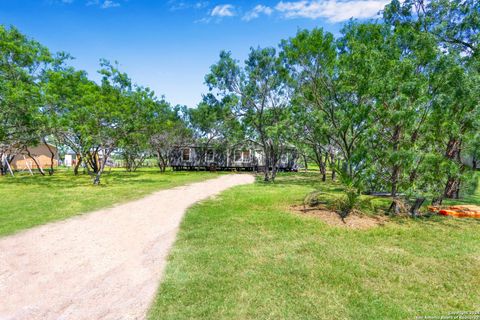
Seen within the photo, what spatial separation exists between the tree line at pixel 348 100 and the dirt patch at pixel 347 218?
0.79 m

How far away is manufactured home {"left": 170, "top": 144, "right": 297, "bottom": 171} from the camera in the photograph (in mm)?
32844

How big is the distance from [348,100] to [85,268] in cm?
933

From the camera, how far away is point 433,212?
8.70 m

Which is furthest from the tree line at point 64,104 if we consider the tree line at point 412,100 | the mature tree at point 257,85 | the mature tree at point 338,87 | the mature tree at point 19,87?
the tree line at point 412,100

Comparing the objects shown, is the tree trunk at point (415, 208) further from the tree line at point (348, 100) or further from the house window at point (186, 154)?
the house window at point (186, 154)

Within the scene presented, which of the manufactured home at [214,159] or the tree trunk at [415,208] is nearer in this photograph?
the tree trunk at [415,208]

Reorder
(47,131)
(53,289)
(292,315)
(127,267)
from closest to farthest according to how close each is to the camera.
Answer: (292,315), (53,289), (127,267), (47,131)

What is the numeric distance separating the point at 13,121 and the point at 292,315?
70.7 ft

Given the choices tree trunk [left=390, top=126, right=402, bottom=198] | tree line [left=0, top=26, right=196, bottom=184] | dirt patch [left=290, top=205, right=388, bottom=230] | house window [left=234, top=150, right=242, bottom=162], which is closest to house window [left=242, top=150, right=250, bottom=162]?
house window [left=234, top=150, right=242, bottom=162]

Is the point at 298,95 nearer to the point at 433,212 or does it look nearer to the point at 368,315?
the point at 433,212

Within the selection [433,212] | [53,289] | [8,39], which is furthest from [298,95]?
[8,39]

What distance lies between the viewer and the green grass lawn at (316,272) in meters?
3.14

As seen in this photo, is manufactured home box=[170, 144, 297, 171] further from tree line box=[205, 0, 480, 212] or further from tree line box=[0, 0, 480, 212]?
tree line box=[205, 0, 480, 212]

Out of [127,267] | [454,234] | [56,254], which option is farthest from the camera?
[454,234]
